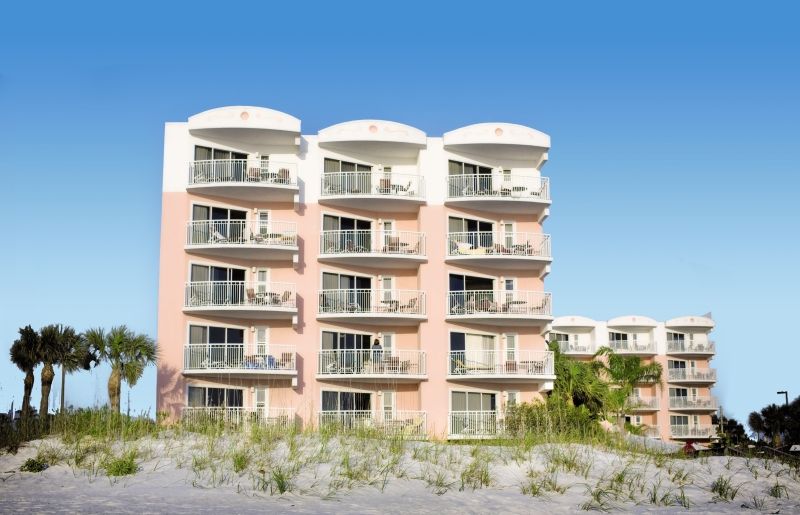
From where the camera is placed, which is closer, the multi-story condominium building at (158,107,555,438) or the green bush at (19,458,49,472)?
the green bush at (19,458,49,472)

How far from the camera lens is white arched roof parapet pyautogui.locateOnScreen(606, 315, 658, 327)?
8931 cm

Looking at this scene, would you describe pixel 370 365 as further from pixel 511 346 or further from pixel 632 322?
pixel 632 322

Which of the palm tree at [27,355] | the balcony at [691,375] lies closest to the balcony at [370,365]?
the palm tree at [27,355]

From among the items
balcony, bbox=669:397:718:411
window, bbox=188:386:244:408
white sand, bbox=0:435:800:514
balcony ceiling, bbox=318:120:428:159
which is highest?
balcony ceiling, bbox=318:120:428:159

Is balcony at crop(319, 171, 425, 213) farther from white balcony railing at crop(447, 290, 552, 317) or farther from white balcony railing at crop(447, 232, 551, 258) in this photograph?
white balcony railing at crop(447, 290, 552, 317)

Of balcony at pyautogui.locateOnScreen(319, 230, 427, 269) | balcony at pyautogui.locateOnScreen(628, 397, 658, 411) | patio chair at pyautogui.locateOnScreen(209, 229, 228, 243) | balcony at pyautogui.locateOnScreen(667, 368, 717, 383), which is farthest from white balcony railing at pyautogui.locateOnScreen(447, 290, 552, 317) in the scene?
balcony at pyautogui.locateOnScreen(667, 368, 717, 383)

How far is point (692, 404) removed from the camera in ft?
289

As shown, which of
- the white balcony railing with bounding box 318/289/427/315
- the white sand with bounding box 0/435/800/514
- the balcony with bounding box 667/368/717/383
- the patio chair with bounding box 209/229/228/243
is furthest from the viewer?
the balcony with bounding box 667/368/717/383

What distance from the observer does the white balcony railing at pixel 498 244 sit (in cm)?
4747

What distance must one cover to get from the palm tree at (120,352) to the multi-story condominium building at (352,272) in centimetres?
300

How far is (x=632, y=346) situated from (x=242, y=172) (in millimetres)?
54565

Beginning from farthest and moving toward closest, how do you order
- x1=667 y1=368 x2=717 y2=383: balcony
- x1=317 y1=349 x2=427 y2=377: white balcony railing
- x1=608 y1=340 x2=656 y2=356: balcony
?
x1=608 y1=340 x2=656 y2=356: balcony < x1=667 y1=368 x2=717 y2=383: balcony < x1=317 y1=349 x2=427 y2=377: white balcony railing

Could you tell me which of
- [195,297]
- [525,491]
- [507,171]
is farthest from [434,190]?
[525,491]

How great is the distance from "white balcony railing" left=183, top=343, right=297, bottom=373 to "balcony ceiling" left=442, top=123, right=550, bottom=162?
13.9m
